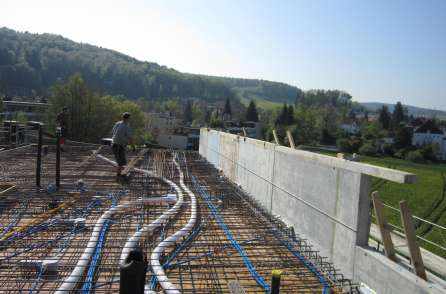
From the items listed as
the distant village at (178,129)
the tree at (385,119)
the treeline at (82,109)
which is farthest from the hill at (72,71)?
the tree at (385,119)

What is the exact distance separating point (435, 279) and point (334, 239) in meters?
1.37

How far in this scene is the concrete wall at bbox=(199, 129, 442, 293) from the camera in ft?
14.9

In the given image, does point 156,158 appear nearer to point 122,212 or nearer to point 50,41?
point 122,212

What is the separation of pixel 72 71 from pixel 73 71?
16.2 inches

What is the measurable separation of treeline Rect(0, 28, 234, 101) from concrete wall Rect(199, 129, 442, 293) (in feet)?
340

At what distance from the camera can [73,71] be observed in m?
142

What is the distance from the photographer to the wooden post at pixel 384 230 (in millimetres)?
4344

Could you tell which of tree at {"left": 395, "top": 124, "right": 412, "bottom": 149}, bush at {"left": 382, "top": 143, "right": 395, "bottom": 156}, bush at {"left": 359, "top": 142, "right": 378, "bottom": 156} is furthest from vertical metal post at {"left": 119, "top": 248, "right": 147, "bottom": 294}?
tree at {"left": 395, "top": 124, "right": 412, "bottom": 149}

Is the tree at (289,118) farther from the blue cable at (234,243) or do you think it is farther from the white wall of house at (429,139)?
the blue cable at (234,243)

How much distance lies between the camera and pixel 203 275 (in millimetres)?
4680

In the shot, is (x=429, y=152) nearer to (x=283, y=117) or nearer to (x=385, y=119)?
(x=385, y=119)

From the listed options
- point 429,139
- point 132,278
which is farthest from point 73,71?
point 132,278

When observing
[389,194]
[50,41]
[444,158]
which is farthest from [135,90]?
[389,194]

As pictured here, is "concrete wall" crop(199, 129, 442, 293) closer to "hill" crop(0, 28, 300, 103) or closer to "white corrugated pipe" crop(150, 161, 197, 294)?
"white corrugated pipe" crop(150, 161, 197, 294)
